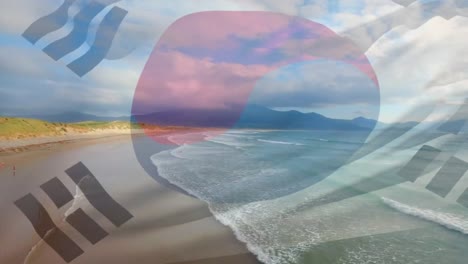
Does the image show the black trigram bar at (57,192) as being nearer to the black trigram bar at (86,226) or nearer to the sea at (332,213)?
the black trigram bar at (86,226)

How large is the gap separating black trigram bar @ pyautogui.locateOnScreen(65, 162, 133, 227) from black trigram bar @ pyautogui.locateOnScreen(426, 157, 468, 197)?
1002 centimetres

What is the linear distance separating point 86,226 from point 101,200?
242 cm

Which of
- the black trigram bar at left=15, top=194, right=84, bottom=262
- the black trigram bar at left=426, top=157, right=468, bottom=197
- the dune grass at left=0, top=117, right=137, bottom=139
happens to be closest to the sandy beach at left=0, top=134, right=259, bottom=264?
the black trigram bar at left=15, top=194, right=84, bottom=262

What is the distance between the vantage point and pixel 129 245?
5875 mm

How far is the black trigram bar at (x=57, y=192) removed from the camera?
859 cm

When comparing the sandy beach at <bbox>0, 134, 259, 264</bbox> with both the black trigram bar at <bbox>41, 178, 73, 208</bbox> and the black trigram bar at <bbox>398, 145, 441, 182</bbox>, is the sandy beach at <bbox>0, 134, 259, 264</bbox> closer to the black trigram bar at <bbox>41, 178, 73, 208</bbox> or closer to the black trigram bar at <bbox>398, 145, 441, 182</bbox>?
the black trigram bar at <bbox>41, 178, 73, 208</bbox>

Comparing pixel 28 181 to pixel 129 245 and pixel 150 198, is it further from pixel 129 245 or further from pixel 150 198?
pixel 129 245

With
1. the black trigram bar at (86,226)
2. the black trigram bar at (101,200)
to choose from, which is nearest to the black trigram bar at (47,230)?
the black trigram bar at (86,226)

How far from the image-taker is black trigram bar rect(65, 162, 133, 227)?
7727mm

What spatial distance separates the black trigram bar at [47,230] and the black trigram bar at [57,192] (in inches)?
17.1

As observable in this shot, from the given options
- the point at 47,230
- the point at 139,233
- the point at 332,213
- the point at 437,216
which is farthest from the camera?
the point at 332,213

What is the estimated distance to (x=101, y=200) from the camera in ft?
30.4

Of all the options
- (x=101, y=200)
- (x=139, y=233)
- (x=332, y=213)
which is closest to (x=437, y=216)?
(x=332, y=213)

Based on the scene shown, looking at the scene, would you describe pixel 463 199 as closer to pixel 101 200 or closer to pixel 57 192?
pixel 101 200
